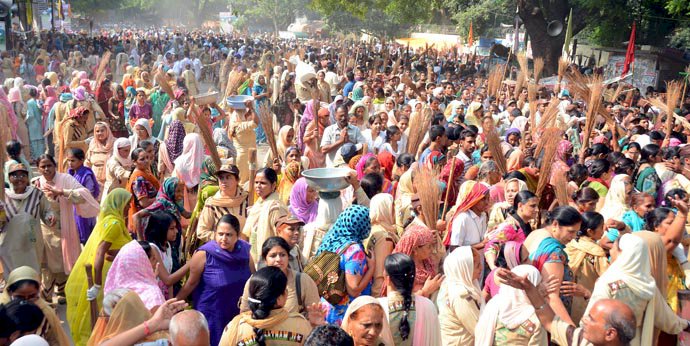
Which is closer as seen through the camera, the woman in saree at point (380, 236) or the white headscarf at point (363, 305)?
the white headscarf at point (363, 305)

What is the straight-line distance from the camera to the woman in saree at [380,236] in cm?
419

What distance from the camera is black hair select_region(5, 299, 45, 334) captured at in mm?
3045

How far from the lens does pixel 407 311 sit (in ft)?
11.1

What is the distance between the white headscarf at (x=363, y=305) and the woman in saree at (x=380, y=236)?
0.88 metres

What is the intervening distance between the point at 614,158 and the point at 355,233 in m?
3.98

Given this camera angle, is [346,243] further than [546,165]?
No

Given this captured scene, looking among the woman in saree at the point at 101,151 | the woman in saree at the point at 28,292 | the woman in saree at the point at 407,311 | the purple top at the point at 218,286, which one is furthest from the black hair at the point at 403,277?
the woman in saree at the point at 101,151

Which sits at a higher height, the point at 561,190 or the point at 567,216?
the point at 567,216

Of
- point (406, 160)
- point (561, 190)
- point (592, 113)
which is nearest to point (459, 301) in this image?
point (561, 190)

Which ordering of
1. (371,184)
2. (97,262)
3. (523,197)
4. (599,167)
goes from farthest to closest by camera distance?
(599,167) < (371,184) < (523,197) < (97,262)

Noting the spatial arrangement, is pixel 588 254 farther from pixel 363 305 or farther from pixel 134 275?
pixel 134 275

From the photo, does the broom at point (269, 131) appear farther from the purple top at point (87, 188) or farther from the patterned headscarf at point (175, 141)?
the purple top at point (87, 188)

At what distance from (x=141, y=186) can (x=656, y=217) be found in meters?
3.87

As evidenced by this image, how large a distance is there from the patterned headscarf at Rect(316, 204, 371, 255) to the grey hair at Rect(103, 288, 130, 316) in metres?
1.15
